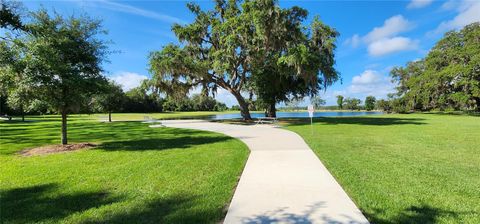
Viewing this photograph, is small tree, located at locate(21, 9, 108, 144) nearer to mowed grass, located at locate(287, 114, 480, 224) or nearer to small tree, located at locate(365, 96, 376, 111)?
mowed grass, located at locate(287, 114, 480, 224)

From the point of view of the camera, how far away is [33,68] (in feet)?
26.4

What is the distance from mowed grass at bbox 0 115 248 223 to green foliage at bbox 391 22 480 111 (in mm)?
38063

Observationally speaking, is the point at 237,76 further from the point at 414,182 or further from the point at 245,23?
the point at 414,182

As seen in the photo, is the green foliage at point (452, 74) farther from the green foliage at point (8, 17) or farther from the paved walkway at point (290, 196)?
the green foliage at point (8, 17)

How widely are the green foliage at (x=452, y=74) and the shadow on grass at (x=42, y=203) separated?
4120 centimetres

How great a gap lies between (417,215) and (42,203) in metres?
5.17

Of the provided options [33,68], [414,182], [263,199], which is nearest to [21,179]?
[33,68]

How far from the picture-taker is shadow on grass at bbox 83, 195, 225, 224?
11.2 ft

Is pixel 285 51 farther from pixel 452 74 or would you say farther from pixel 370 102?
pixel 370 102

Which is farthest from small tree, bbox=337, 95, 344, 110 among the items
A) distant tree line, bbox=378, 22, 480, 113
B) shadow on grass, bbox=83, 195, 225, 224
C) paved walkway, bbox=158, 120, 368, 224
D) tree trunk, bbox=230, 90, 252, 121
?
shadow on grass, bbox=83, 195, 225, 224

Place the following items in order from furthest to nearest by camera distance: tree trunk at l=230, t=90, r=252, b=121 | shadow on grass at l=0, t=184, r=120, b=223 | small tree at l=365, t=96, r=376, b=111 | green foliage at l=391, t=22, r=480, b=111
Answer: small tree at l=365, t=96, r=376, b=111 < green foliage at l=391, t=22, r=480, b=111 < tree trunk at l=230, t=90, r=252, b=121 < shadow on grass at l=0, t=184, r=120, b=223

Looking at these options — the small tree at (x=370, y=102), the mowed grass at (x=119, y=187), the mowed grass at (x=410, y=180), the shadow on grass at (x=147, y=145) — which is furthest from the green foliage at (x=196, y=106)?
the mowed grass at (x=410, y=180)

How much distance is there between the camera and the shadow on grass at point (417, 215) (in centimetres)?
335

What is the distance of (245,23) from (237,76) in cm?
535
